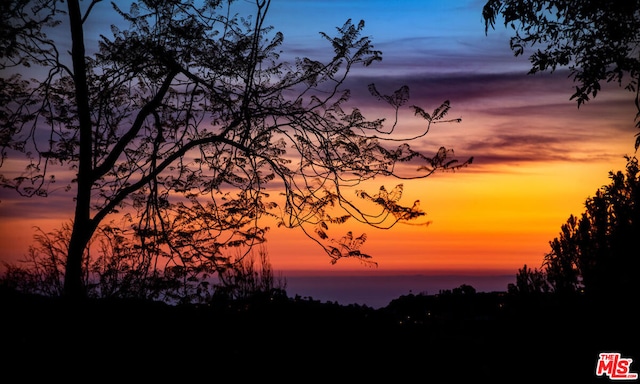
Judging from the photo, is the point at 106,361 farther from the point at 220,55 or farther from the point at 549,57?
the point at 549,57

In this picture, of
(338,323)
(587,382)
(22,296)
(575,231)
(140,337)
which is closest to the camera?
(587,382)

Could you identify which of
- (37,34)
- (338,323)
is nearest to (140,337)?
(338,323)

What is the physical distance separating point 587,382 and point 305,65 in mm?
5869

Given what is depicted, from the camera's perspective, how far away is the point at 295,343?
908cm

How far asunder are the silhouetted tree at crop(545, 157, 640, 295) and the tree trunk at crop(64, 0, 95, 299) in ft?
29.0

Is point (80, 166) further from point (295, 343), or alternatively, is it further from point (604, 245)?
point (604, 245)

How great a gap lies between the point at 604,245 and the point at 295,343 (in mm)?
7193

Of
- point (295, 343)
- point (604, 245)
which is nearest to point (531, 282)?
point (604, 245)

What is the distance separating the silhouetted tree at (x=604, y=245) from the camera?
11.5m

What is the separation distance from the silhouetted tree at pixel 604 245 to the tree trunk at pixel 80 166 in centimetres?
884

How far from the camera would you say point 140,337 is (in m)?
8.84

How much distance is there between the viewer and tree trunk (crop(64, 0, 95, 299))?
10516mm

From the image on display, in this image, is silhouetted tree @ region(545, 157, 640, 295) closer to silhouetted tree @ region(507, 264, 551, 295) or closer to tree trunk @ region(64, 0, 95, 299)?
silhouetted tree @ region(507, 264, 551, 295)

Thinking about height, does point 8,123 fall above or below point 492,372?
above
